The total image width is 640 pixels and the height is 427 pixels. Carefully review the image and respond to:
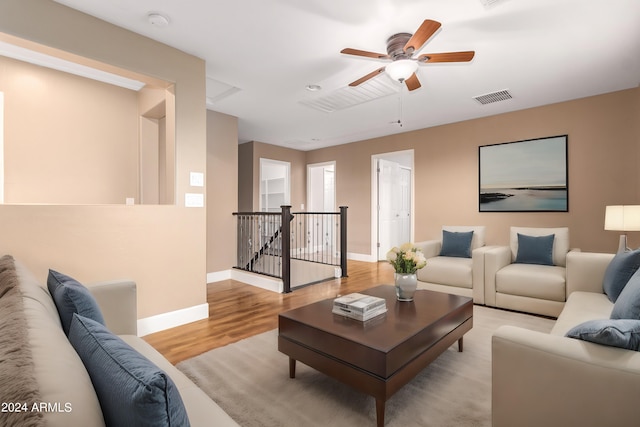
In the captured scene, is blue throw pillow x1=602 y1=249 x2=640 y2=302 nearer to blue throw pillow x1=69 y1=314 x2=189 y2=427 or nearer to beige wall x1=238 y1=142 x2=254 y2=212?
blue throw pillow x1=69 y1=314 x2=189 y2=427

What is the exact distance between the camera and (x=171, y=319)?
304 centimetres

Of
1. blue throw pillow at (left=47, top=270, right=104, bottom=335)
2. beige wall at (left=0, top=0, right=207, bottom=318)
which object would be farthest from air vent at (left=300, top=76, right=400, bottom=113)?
blue throw pillow at (left=47, top=270, right=104, bottom=335)

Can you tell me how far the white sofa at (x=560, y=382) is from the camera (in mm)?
1137

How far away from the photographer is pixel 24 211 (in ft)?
7.53

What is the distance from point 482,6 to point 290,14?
1.49m

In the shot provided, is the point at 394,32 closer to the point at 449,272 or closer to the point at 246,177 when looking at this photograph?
the point at 449,272

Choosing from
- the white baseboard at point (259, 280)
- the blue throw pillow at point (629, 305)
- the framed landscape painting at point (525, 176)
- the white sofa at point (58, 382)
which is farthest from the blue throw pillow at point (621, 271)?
the white baseboard at point (259, 280)

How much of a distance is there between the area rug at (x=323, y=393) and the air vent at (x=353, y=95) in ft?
9.72

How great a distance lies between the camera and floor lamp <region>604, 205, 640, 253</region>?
3033 millimetres

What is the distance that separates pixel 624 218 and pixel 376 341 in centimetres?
313

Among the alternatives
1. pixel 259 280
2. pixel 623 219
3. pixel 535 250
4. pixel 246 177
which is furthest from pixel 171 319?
pixel 623 219

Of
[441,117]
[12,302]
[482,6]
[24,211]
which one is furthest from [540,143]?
[24,211]

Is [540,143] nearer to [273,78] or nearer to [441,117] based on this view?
[441,117]

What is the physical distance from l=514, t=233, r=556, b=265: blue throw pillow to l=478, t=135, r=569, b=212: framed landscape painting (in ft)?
3.39
